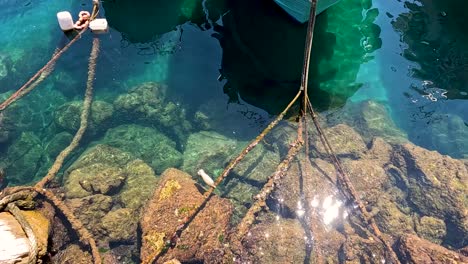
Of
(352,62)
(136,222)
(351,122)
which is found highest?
(352,62)

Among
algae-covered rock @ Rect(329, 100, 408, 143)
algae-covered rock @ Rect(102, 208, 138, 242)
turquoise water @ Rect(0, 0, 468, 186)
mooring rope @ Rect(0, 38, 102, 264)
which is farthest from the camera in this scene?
algae-covered rock @ Rect(329, 100, 408, 143)

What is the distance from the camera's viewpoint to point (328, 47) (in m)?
10.7

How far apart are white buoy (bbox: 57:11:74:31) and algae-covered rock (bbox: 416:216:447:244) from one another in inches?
452

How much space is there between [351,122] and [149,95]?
6.54 m

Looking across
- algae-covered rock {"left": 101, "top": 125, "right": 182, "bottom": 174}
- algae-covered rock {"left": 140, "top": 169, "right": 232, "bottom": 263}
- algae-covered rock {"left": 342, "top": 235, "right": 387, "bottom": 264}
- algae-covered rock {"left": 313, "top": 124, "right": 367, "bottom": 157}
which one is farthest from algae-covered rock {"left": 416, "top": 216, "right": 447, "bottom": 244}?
algae-covered rock {"left": 101, "top": 125, "right": 182, "bottom": 174}

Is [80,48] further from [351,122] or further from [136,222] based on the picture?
[351,122]

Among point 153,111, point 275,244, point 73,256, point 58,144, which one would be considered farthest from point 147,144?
point 275,244

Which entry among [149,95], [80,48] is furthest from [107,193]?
[80,48]

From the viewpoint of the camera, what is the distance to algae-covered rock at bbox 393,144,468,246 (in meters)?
7.91

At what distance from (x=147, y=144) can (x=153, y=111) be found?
1142 mm

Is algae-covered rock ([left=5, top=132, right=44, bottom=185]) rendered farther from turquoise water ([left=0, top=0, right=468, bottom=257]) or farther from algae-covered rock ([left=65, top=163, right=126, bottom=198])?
algae-covered rock ([left=65, top=163, right=126, bottom=198])

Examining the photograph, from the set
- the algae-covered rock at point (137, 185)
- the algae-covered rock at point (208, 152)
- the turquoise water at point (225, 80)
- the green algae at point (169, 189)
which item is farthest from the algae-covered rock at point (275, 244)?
the algae-covered rock at point (137, 185)

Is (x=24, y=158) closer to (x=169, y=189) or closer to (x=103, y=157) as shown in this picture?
(x=103, y=157)

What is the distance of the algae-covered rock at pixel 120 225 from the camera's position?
290 inches
